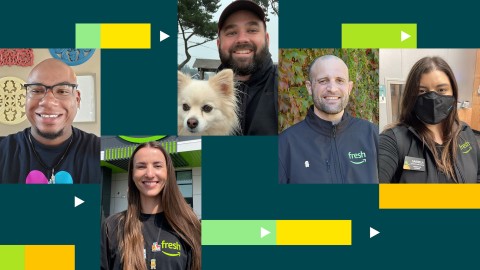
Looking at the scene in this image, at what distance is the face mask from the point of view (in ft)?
13.3

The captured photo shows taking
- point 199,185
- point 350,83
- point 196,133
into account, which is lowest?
point 199,185

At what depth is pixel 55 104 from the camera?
4.05m

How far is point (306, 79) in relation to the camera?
4.04m

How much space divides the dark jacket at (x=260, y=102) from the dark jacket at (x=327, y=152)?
0.15m

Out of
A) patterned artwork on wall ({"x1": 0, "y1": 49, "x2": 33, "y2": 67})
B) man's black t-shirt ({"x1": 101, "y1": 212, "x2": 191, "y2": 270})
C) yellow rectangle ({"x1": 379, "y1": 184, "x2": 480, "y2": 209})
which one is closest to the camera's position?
man's black t-shirt ({"x1": 101, "y1": 212, "x2": 191, "y2": 270})

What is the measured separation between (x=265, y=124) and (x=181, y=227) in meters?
0.97

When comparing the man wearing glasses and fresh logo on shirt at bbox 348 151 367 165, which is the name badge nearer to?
fresh logo on shirt at bbox 348 151 367 165

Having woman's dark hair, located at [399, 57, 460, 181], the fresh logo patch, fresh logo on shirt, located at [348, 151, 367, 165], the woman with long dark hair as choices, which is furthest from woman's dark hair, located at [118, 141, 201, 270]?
the fresh logo patch

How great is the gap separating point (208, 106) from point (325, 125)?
0.88 metres

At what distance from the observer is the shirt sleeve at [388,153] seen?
159 inches

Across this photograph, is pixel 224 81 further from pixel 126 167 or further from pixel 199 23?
pixel 126 167

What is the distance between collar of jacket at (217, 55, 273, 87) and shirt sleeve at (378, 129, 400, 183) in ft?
3.25

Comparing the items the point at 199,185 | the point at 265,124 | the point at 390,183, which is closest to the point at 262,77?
the point at 265,124

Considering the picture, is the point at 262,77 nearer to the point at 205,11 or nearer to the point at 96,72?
the point at 205,11
